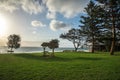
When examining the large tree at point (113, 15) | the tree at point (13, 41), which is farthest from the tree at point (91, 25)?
the tree at point (13, 41)

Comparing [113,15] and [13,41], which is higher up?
[113,15]

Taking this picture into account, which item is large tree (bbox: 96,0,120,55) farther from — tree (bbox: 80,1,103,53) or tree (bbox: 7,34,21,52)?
tree (bbox: 7,34,21,52)

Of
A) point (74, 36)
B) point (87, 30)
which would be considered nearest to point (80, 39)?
point (74, 36)

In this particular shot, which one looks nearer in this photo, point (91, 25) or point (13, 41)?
point (91, 25)

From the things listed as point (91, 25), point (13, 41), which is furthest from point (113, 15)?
point (13, 41)

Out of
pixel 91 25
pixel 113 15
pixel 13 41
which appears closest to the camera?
pixel 113 15

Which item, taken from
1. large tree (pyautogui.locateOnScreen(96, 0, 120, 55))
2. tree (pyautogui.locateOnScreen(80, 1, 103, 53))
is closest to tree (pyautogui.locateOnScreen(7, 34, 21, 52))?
tree (pyautogui.locateOnScreen(80, 1, 103, 53))

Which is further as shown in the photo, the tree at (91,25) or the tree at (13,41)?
the tree at (13,41)

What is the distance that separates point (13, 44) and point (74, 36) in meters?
24.3

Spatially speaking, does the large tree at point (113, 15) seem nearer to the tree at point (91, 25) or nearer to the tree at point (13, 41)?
the tree at point (91, 25)

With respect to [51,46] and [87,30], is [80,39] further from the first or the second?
[51,46]

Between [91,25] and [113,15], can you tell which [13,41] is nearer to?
[91,25]

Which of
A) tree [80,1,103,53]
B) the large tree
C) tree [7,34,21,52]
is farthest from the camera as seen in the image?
A: tree [7,34,21,52]

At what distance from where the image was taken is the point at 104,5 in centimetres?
3466
